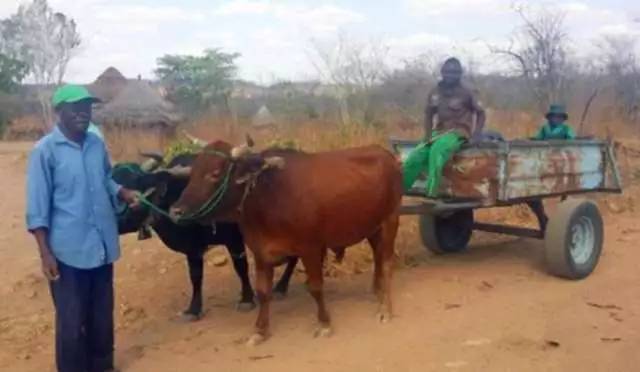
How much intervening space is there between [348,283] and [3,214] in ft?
20.9

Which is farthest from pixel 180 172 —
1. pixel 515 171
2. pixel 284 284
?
pixel 515 171

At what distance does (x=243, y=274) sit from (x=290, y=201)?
1371 mm

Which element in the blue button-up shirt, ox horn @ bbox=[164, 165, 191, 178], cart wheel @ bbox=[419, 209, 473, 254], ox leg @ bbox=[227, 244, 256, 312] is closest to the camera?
the blue button-up shirt

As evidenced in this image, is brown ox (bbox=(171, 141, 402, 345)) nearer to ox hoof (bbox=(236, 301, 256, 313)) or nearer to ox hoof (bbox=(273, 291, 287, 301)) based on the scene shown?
ox hoof (bbox=(236, 301, 256, 313))

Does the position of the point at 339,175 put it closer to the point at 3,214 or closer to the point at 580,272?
the point at 580,272

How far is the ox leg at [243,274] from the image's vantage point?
768 cm

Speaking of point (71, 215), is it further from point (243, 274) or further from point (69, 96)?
point (243, 274)

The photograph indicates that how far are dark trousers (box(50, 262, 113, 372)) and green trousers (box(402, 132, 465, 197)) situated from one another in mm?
3198

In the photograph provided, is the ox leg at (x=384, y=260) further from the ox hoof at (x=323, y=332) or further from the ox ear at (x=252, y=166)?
the ox ear at (x=252, y=166)

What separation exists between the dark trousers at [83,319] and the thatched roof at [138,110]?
13.9 m

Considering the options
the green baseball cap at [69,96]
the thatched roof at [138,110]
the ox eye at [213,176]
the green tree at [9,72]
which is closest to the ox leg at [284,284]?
the ox eye at [213,176]

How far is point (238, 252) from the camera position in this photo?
7684 mm

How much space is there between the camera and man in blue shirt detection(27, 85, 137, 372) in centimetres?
562

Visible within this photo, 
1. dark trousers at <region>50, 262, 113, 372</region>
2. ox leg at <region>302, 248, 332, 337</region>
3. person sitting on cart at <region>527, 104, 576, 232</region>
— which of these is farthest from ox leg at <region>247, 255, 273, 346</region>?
person sitting on cart at <region>527, 104, 576, 232</region>
